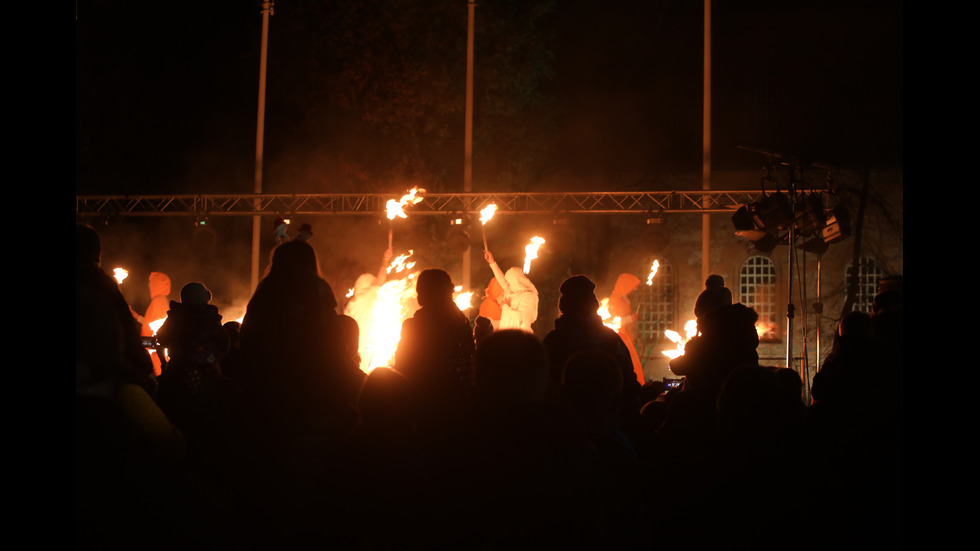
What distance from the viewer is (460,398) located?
3.88 m

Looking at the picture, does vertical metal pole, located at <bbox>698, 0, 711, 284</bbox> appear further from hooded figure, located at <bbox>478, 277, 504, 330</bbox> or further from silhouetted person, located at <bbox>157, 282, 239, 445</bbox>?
silhouetted person, located at <bbox>157, 282, 239, 445</bbox>

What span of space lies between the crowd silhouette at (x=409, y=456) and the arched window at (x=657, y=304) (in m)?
16.4

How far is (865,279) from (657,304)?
5.45 m

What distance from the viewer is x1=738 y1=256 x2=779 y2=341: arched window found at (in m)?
20.2

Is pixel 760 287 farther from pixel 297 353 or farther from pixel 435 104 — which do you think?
pixel 297 353

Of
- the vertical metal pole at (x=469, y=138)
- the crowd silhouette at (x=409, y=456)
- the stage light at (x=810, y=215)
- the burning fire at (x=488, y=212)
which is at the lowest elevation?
the crowd silhouette at (x=409, y=456)

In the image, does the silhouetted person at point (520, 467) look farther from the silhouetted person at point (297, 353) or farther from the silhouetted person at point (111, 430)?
the silhouetted person at point (111, 430)

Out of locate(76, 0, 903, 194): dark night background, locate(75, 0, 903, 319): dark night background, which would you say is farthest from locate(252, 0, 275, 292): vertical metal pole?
locate(76, 0, 903, 194): dark night background

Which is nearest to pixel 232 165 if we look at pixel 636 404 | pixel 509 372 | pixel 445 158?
pixel 445 158

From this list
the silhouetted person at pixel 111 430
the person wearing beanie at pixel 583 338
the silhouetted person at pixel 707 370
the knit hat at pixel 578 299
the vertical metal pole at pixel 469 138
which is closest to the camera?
the silhouetted person at pixel 111 430

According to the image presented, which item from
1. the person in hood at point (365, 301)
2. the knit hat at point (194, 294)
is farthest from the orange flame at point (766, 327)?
the knit hat at point (194, 294)

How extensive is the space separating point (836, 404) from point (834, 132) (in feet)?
59.7

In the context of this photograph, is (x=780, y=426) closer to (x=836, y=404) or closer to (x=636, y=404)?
(x=836, y=404)

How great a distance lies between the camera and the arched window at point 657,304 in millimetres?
20250
